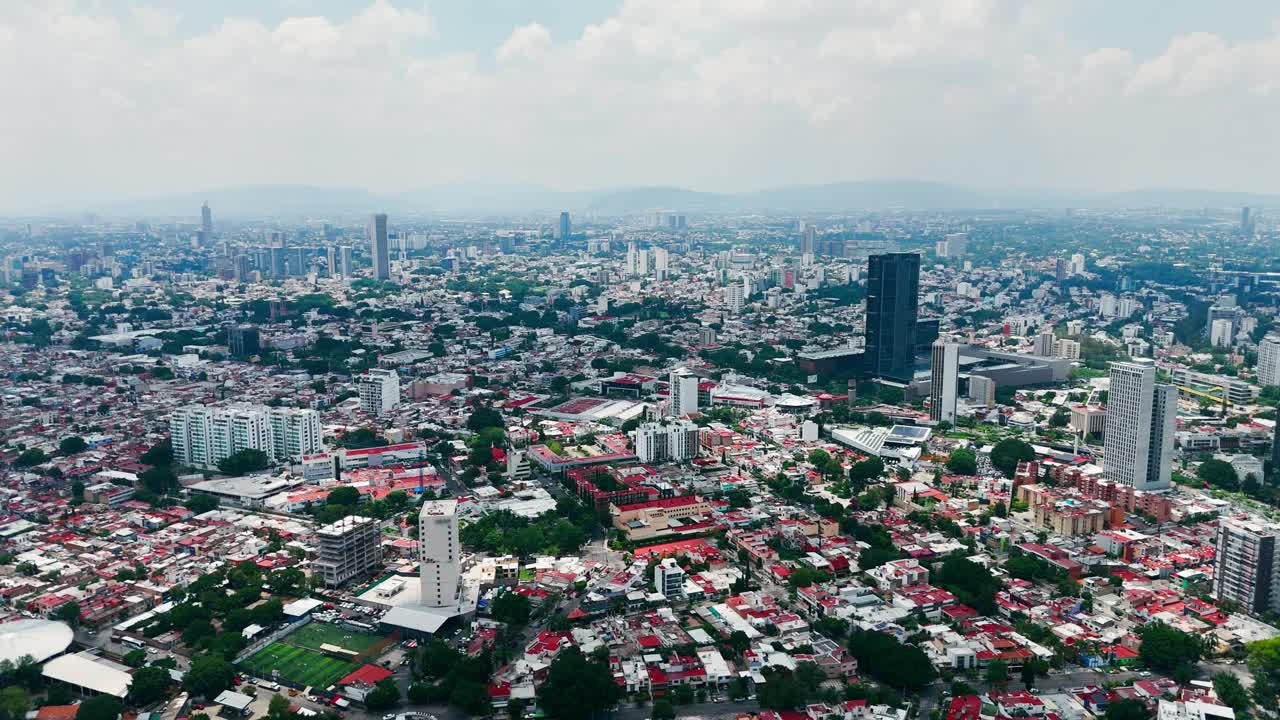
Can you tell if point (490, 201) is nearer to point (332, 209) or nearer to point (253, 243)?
point (332, 209)

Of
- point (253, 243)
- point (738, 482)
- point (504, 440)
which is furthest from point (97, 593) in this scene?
point (253, 243)

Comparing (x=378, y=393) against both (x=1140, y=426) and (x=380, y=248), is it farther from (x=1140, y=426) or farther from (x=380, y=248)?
(x=380, y=248)

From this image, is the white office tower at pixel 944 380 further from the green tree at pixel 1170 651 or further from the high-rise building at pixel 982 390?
the green tree at pixel 1170 651

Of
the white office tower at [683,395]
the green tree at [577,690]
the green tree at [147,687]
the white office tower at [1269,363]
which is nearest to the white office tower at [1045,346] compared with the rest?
the white office tower at [1269,363]

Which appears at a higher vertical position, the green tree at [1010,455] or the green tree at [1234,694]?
the green tree at [1010,455]

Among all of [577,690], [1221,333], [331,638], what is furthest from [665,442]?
[1221,333]
